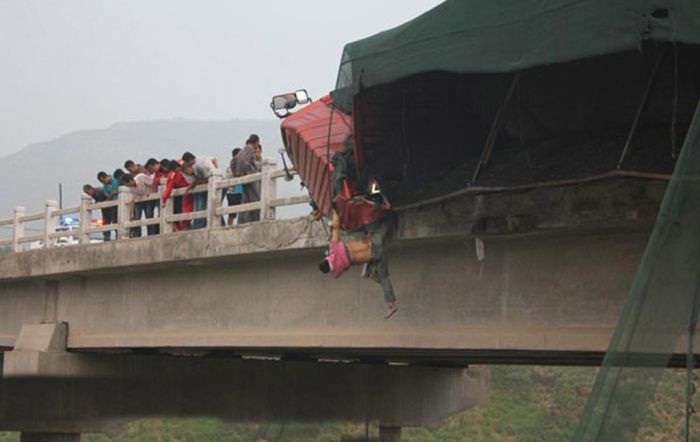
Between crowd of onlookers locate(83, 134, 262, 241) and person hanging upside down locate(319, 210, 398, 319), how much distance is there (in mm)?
4624

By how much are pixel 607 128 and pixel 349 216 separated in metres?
2.55

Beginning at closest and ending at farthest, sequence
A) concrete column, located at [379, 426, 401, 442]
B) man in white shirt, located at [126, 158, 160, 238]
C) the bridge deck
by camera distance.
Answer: the bridge deck → man in white shirt, located at [126, 158, 160, 238] → concrete column, located at [379, 426, 401, 442]

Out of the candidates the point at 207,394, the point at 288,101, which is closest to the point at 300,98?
the point at 288,101

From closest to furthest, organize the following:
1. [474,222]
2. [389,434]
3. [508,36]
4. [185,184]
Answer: [508,36] → [474,222] → [185,184] → [389,434]

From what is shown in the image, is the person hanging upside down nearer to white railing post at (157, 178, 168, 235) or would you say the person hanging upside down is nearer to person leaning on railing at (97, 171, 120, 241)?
white railing post at (157, 178, 168, 235)

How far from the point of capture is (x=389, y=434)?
24141 millimetres

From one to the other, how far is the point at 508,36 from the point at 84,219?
10.9 metres

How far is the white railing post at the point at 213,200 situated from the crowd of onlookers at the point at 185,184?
13cm

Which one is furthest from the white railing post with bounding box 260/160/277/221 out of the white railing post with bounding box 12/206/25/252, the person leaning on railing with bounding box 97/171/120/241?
the white railing post with bounding box 12/206/25/252

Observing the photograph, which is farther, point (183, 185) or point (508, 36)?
point (183, 185)

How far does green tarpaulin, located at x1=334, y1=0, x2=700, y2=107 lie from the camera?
29.2 feet

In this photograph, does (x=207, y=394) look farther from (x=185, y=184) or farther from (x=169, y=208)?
(x=185, y=184)

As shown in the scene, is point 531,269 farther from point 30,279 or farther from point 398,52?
point 30,279

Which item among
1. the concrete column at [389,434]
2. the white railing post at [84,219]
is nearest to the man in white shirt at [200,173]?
the white railing post at [84,219]
